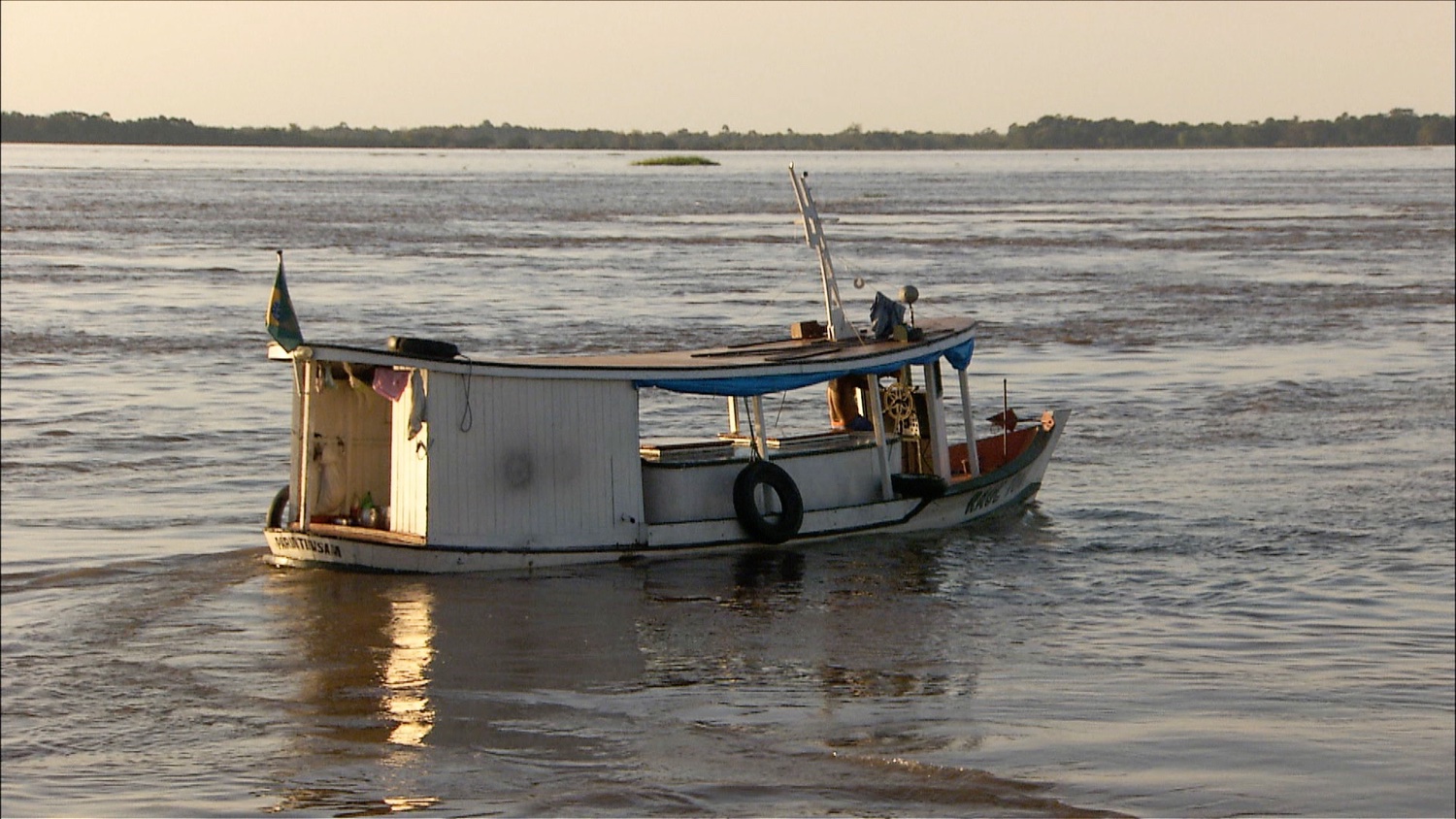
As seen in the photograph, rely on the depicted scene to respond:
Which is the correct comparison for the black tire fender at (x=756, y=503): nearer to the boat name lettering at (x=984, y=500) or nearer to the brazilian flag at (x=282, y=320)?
the boat name lettering at (x=984, y=500)

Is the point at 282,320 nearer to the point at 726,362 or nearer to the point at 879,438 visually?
the point at 726,362

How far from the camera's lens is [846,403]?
727 inches

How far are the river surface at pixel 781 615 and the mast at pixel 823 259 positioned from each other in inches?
88.4

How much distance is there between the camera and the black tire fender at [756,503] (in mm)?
16484

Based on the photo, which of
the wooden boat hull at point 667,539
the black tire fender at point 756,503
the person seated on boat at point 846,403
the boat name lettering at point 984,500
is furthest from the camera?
the boat name lettering at point 984,500

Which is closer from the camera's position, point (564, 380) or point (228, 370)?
point (564, 380)

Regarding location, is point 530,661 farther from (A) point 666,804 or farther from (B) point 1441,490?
(B) point 1441,490

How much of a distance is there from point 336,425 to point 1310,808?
9.26 m

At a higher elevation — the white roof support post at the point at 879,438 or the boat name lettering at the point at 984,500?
the white roof support post at the point at 879,438

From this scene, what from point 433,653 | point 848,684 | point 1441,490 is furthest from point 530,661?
point 1441,490

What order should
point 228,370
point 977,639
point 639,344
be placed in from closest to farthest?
point 977,639 → point 228,370 → point 639,344

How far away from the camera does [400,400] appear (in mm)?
15367

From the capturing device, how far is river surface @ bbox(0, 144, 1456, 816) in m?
10.6

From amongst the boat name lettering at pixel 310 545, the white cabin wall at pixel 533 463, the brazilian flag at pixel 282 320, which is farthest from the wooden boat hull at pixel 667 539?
the brazilian flag at pixel 282 320
